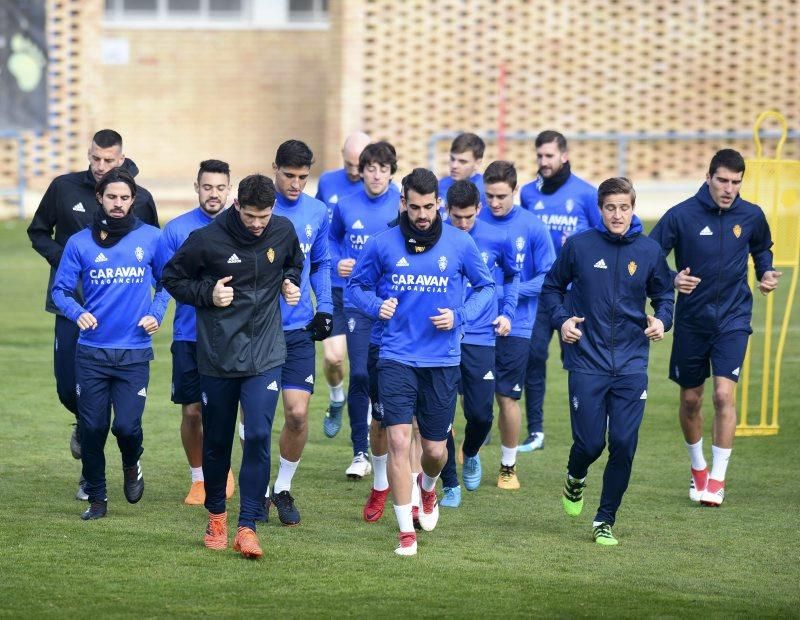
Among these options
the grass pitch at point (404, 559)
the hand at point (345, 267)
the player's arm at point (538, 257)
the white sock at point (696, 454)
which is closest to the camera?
the grass pitch at point (404, 559)

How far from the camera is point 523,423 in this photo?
12.9m

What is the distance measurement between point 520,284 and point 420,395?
80.2 inches

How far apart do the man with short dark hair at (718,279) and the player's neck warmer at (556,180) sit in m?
1.85

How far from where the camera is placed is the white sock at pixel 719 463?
9.95m

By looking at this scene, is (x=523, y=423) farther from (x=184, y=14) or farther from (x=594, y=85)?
(x=184, y=14)

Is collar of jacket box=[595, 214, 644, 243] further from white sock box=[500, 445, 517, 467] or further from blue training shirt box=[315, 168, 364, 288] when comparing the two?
blue training shirt box=[315, 168, 364, 288]

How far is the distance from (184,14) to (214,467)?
2670 centimetres

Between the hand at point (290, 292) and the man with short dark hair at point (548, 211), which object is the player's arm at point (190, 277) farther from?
the man with short dark hair at point (548, 211)

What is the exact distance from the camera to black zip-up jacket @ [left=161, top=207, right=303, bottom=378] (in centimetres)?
812

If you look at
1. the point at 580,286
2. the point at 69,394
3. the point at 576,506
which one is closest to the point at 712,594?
the point at 576,506

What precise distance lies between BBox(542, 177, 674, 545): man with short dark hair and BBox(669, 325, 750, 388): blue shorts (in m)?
1.15

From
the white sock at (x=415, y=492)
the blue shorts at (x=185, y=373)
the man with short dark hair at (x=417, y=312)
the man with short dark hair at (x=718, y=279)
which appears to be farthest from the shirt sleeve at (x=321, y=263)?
the man with short dark hair at (x=718, y=279)

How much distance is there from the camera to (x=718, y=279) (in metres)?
9.89

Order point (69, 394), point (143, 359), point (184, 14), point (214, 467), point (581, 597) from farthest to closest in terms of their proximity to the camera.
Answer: point (184, 14) < point (69, 394) < point (143, 359) < point (214, 467) < point (581, 597)
